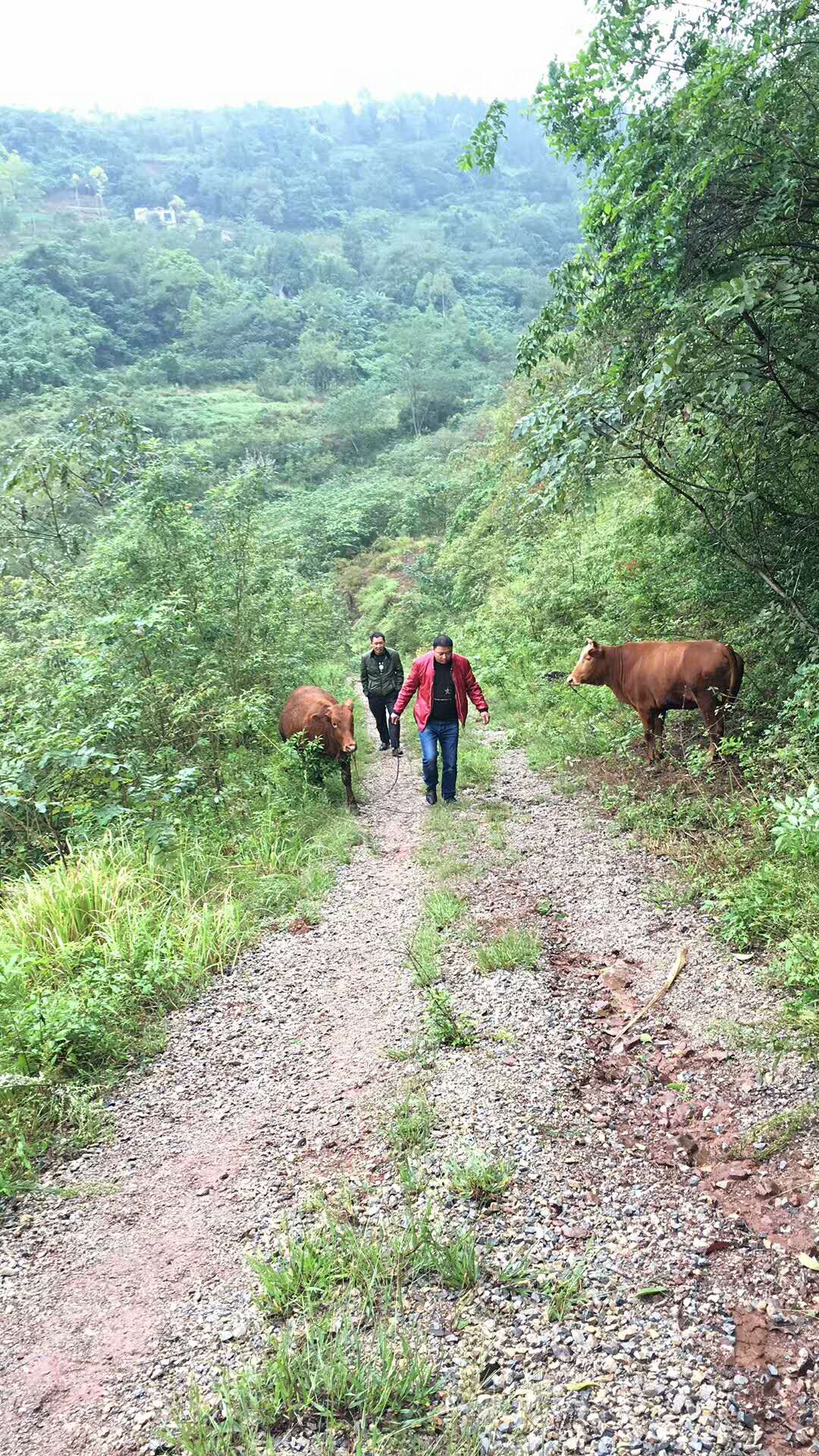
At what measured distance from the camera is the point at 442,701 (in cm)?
848

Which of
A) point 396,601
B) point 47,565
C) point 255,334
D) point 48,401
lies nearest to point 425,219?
point 255,334

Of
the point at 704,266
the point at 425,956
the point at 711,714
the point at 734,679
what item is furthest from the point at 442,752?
the point at 704,266

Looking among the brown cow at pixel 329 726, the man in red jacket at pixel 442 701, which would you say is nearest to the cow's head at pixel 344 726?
the brown cow at pixel 329 726

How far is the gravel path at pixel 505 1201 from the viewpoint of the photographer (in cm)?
261

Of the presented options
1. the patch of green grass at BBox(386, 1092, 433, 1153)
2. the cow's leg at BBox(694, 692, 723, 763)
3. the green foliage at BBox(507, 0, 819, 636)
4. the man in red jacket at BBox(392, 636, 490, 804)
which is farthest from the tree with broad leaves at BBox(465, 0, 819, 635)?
the patch of green grass at BBox(386, 1092, 433, 1153)

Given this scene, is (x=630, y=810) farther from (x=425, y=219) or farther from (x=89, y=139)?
(x=89, y=139)

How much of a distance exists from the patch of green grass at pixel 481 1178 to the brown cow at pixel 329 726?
567 cm

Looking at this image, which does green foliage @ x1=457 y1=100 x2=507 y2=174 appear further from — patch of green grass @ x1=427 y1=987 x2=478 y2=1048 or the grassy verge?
patch of green grass @ x1=427 y1=987 x2=478 y2=1048

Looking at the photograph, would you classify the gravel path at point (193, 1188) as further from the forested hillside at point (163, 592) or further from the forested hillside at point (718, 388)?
the forested hillside at point (718, 388)

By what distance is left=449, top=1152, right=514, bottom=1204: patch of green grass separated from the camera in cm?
342

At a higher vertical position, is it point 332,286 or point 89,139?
point 89,139

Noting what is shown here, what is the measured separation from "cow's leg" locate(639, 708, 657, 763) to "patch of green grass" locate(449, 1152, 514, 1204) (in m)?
5.19

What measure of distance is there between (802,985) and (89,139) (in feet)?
652

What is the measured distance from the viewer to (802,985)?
13.8 feet
